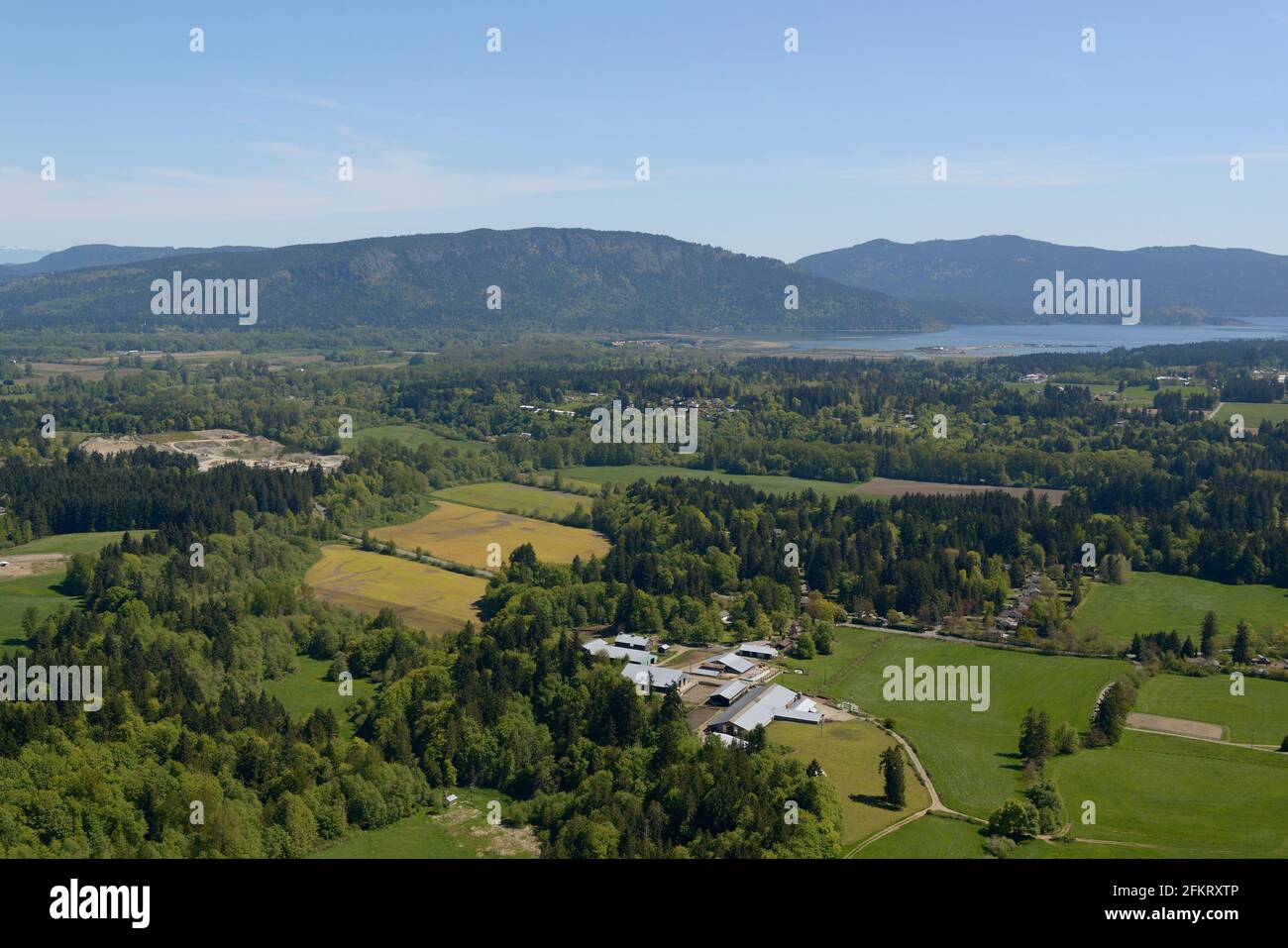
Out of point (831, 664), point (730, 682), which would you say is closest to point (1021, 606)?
point (831, 664)

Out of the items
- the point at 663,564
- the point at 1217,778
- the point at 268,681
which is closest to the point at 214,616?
the point at 268,681

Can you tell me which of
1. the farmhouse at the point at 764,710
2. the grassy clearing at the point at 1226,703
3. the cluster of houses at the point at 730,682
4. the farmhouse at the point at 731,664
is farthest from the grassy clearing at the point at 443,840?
the grassy clearing at the point at 1226,703

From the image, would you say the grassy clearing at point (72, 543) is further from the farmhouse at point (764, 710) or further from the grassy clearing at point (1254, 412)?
the grassy clearing at point (1254, 412)

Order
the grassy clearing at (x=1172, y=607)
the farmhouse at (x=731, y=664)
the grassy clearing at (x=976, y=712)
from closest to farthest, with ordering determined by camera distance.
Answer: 1. the grassy clearing at (x=976, y=712)
2. the farmhouse at (x=731, y=664)
3. the grassy clearing at (x=1172, y=607)

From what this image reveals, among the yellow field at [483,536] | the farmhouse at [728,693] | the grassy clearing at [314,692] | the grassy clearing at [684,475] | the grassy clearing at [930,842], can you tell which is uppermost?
the grassy clearing at [684,475]

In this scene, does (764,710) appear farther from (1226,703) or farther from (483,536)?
(483,536)
